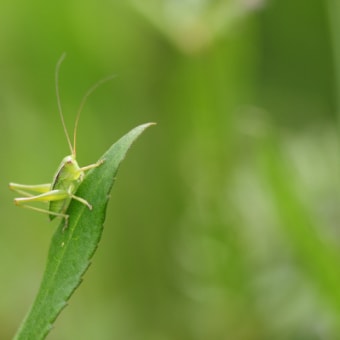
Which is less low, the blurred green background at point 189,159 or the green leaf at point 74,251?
the blurred green background at point 189,159

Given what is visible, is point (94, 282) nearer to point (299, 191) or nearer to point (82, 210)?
point (299, 191)

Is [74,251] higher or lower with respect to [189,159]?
lower

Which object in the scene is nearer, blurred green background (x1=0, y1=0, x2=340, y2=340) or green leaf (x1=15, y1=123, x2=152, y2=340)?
green leaf (x1=15, y1=123, x2=152, y2=340)

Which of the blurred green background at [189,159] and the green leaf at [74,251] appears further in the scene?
the blurred green background at [189,159]

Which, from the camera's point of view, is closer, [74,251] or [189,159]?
[74,251]

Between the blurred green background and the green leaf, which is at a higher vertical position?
the blurred green background
